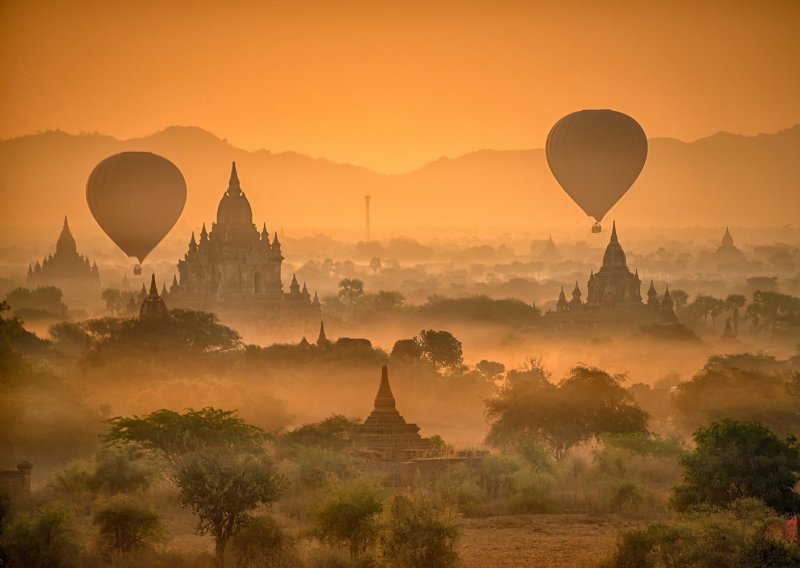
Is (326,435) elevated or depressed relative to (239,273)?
depressed

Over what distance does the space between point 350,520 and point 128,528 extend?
16.4 feet

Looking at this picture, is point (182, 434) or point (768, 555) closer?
point (768, 555)

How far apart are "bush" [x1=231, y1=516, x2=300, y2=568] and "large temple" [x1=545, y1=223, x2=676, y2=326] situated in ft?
320

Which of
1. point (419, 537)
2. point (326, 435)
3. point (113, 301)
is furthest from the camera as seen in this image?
point (113, 301)

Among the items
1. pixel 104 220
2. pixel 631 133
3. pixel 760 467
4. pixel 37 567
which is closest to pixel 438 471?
pixel 760 467

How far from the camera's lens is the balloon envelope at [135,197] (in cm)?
13462

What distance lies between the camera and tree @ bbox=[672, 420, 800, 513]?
54.5 meters

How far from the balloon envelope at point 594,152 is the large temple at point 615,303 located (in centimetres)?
2331

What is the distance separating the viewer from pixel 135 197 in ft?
443

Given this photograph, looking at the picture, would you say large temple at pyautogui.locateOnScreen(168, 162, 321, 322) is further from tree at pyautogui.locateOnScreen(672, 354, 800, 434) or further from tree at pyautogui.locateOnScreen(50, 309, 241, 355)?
tree at pyautogui.locateOnScreen(672, 354, 800, 434)

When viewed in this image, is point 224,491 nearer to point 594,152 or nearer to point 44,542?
point 44,542

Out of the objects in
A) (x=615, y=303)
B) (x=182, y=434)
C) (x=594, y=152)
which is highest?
(x=594, y=152)

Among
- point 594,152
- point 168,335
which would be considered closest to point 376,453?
point 168,335

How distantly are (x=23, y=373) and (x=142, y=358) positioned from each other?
27339mm
